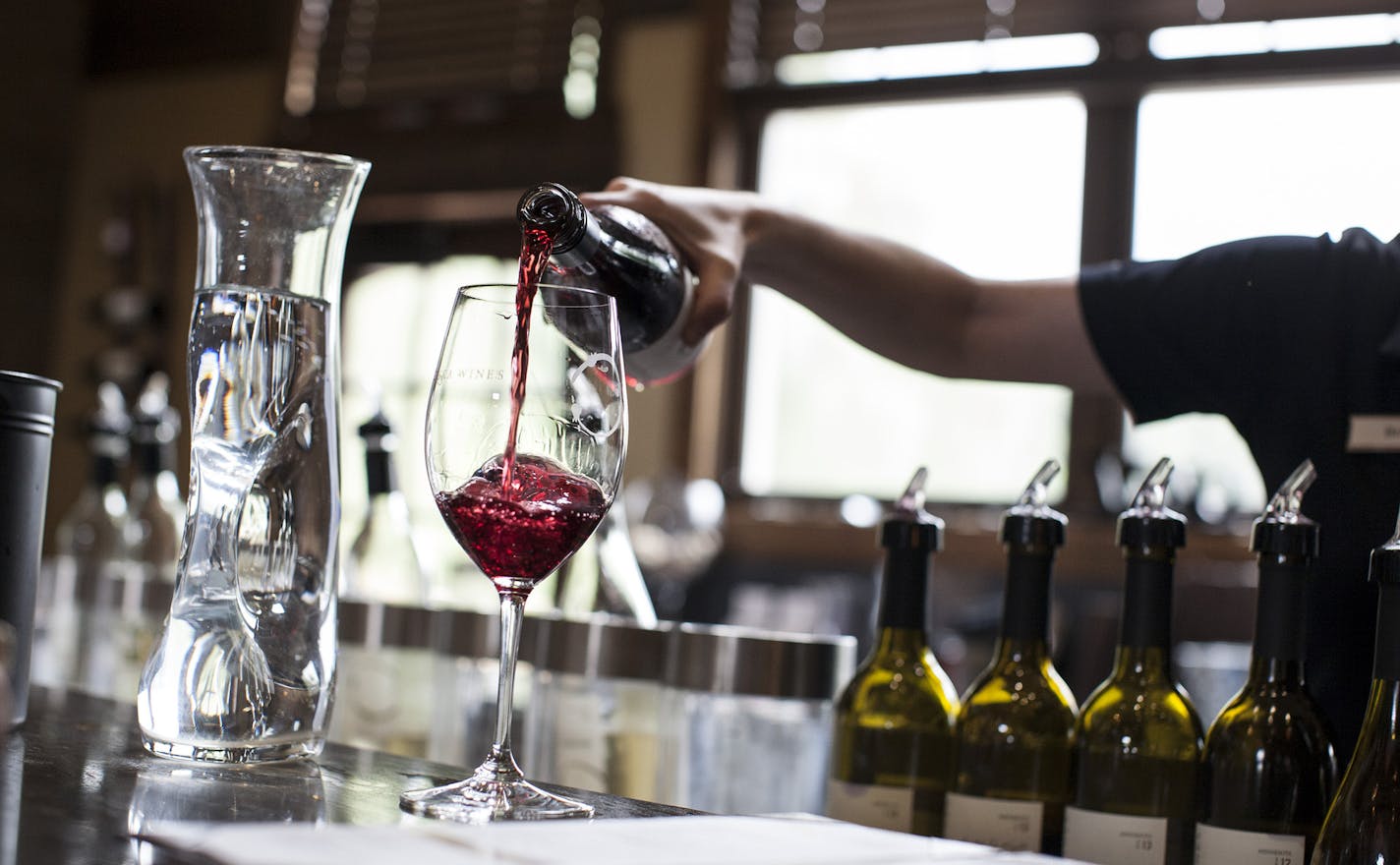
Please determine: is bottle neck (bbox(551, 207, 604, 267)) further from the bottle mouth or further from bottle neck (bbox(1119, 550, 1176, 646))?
bottle neck (bbox(1119, 550, 1176, 646))

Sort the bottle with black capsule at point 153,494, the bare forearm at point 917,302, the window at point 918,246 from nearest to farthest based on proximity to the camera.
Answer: the bare forearm at point 917,302
the bottle with black capsule at point 153,494
the window at point 918,246

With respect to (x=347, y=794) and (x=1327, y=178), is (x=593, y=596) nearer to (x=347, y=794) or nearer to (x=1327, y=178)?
(x=347, y=794)

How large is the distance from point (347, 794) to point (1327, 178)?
3.28m

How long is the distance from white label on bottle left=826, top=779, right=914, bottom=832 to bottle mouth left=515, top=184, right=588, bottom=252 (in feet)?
1.09

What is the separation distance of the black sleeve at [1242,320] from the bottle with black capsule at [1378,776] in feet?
1.08

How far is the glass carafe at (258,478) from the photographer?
738mm

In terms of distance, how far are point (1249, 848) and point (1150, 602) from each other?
0.42 ft

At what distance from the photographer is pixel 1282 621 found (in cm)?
68

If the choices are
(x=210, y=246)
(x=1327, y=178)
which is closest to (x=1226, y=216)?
(x=1327, y=178)

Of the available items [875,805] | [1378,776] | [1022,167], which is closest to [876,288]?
[875,805]

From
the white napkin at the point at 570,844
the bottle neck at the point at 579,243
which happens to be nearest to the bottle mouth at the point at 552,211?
the bottle neck at the point at 579,243

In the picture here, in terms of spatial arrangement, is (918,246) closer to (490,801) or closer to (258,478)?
(258,478)

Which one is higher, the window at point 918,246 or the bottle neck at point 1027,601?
the window at point 918,246

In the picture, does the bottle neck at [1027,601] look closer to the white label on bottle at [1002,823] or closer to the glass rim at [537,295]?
the white label on bottle at [1002,823]
